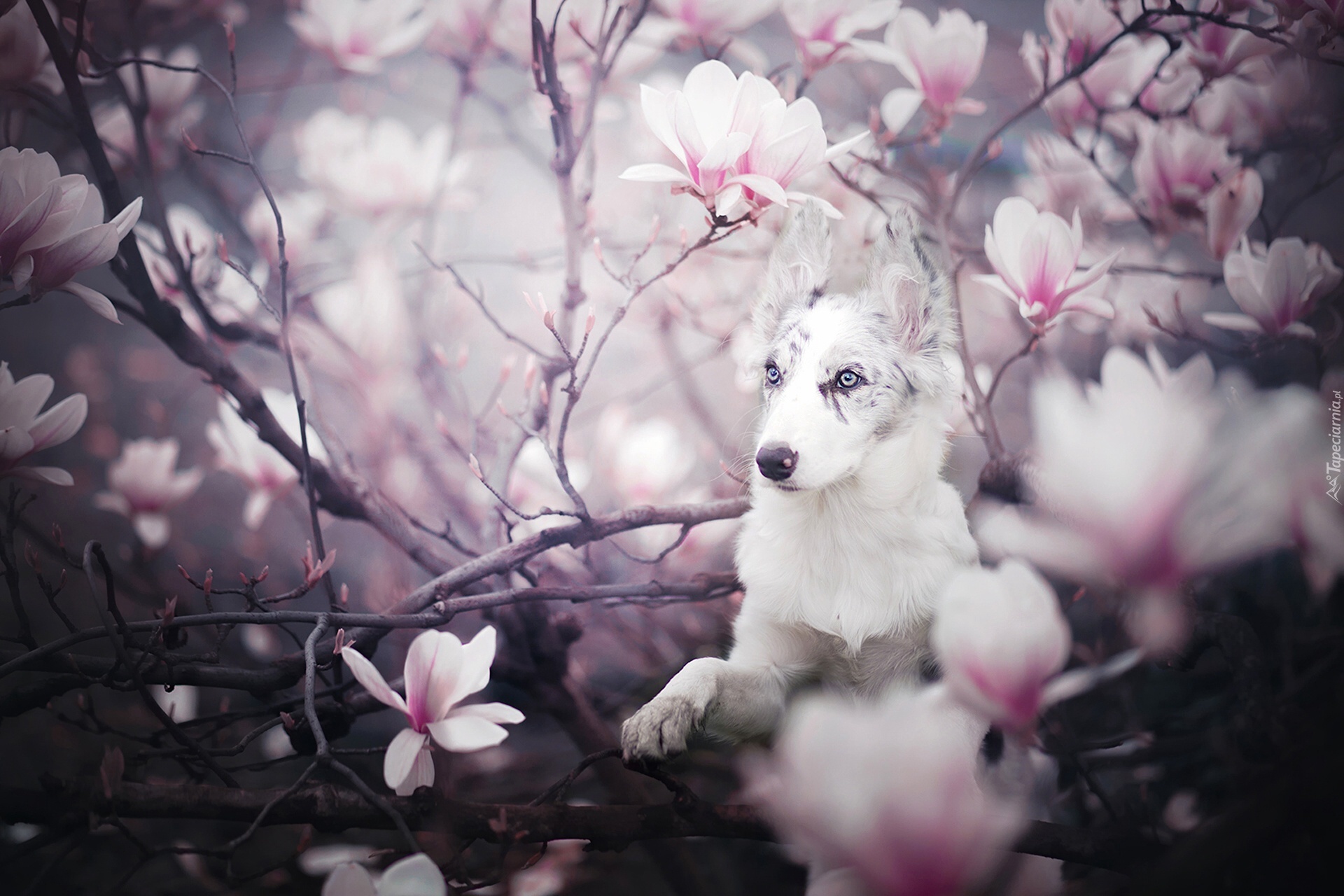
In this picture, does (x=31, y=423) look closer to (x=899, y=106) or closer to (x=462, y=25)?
(x=462, y=25)

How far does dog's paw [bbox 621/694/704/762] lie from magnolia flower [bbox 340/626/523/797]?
11 cm

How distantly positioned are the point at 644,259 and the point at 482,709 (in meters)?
0.71

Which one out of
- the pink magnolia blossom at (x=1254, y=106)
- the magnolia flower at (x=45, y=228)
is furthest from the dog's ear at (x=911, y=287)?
the magnolia flower at (x=45, y=228)

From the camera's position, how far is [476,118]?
1.10m

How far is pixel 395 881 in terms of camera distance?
1.83 feet

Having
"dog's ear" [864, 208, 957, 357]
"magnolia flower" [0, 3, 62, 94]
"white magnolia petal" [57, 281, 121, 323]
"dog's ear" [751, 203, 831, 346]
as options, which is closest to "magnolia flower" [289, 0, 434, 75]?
"magnolia flower" [0, 3, 62, 94]

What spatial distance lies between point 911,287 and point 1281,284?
1.22ft

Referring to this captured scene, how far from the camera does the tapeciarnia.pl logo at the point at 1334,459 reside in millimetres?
663

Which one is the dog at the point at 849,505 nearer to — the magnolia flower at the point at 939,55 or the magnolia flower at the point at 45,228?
the magnolia flower at the point at 939,55

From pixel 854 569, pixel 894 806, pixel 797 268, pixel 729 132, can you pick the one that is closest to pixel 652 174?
pixel 729 132

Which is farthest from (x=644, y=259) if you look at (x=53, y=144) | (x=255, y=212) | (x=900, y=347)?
(x=53, y=144)

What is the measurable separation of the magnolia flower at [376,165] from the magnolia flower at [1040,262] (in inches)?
29.1

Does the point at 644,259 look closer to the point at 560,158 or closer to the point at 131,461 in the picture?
the point at 560,158

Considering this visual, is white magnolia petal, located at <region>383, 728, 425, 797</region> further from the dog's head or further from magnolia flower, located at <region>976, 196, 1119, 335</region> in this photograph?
magnolia flower, located at <region>976, 196, 1119, 335</region>
